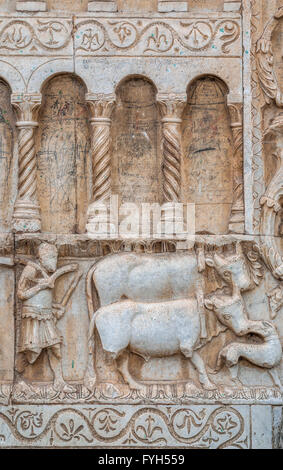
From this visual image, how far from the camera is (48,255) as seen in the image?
894 cm

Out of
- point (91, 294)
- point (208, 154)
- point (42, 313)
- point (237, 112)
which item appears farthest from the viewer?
point (208, 154)

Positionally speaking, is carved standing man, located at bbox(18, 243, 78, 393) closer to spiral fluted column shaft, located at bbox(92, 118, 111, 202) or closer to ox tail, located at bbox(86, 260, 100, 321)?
ox tail, located at bbox(86, 260, 100, 321)

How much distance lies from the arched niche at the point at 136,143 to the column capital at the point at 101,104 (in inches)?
5.5

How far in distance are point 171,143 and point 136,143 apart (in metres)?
0.32

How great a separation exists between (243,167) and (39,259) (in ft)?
5.62

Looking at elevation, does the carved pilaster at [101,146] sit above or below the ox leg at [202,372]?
above

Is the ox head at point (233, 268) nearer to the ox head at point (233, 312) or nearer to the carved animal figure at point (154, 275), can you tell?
the carved animal figure at point (154, 275)

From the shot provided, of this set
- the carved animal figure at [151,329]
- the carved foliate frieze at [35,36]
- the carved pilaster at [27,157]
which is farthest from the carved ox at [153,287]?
the carved foliate frieze at [35,36]

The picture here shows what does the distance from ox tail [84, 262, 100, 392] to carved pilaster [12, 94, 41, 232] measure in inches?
22.0

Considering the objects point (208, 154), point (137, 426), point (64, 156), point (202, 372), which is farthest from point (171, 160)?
point (137, 426)

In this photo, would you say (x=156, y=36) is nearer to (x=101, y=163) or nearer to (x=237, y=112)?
(x=237, y=112)

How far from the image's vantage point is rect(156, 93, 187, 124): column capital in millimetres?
9086

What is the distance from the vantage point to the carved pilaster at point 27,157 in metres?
9.02

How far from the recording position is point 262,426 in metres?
8.98
